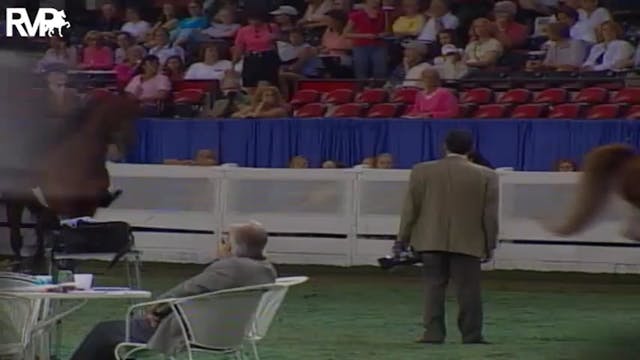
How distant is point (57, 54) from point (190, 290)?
5.02 meters

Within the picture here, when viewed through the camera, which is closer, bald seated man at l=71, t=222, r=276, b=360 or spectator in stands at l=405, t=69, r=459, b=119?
bald seated man at l=71, t=222, r=276, b=360

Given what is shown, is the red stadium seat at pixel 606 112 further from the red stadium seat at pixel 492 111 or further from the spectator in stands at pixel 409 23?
the spectator in stands at pixel 409 23

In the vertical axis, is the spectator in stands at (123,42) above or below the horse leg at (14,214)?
below

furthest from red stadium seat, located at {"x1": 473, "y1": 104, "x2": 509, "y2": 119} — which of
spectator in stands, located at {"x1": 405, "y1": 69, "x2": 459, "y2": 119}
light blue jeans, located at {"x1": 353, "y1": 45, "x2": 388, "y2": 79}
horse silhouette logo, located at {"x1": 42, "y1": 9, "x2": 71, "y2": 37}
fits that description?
horse silhouette logo, located at {"x1": 42, "y1": 9, "x2": 71, "y2": 37}

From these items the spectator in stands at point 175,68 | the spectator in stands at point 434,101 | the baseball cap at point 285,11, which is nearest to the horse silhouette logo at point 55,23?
the spectator in stands at point 175,68

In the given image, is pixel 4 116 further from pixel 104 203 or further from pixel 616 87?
pixel 616 87

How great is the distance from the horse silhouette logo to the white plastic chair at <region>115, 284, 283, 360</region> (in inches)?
190

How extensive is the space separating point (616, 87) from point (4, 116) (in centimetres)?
1327

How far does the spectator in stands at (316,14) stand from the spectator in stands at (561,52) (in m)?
2.59

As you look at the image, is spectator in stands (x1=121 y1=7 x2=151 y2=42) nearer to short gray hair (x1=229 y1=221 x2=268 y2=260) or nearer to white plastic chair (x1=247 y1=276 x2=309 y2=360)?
white plastic chair (x1=247 y1=276 x2=309 y2=360)

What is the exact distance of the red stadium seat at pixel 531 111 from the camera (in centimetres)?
1405

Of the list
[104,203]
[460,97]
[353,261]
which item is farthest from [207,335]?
[460,97]

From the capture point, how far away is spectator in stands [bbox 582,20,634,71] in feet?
46.5

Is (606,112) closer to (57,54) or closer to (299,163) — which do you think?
(299,163)
